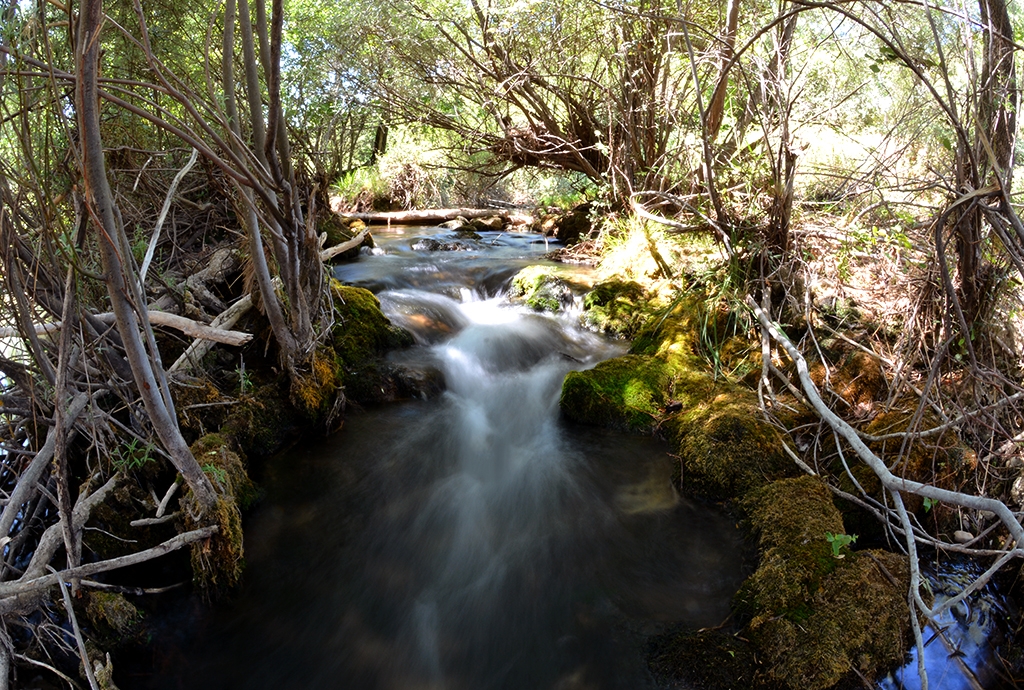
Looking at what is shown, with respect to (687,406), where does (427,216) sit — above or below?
above

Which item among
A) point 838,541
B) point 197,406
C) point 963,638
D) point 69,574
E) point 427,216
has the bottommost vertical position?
point 963,638

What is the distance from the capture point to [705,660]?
284cm

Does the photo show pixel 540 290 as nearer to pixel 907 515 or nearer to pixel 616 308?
pixel 616 308

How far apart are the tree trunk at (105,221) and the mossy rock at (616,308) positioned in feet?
15.5

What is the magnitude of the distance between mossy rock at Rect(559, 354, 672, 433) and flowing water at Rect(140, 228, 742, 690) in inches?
6.9

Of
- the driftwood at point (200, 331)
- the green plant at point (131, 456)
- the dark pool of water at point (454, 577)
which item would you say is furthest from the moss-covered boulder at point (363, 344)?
the green plant at point (131, 456)

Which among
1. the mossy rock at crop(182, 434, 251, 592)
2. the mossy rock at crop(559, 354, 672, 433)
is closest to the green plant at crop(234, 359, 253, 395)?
the mossy rock at crop(182, 434, 251, 592)

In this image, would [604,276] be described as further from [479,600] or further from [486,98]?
[479,600]

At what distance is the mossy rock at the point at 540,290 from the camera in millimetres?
7336

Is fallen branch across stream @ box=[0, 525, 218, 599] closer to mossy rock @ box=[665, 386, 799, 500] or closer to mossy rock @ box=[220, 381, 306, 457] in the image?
mossy rock @ box=[220, 381, 306, 457]

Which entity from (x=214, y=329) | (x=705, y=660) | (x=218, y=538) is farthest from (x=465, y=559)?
(x=214, y=329)

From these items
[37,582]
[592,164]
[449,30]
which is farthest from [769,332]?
[449,30]

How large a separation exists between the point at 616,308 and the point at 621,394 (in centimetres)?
201

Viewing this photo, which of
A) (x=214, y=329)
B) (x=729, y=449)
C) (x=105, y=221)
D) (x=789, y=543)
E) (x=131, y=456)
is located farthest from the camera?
(x=729, y=449)
